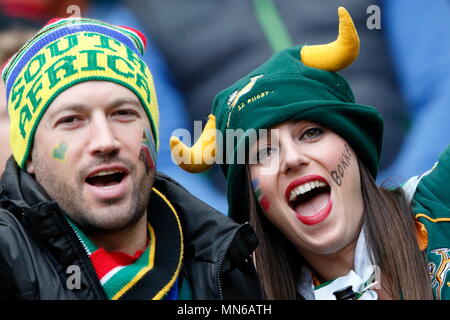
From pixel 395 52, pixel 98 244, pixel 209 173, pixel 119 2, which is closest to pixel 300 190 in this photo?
pixel 98 244

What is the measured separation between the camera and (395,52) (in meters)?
4.18

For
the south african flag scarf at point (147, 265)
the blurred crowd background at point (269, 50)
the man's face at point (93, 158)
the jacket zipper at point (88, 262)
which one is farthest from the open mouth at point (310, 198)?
the blurred crowd background at point (269, 50)

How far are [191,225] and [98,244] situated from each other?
0.38 m

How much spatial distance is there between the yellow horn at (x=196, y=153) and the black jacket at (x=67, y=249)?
157mm

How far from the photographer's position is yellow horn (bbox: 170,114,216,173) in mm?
2742

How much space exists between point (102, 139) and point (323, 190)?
98 cm

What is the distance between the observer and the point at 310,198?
2725 millimetres

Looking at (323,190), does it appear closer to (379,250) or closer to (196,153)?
(379,250)

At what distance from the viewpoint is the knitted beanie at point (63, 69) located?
Result: 2318 mm

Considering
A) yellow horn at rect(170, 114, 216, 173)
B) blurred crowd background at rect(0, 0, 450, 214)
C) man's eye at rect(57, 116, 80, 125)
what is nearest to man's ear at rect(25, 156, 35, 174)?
man's eye at rect(57, 116, 80, 125)

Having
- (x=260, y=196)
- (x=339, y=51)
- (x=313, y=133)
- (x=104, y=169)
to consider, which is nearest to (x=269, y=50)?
(x=339, y=51)

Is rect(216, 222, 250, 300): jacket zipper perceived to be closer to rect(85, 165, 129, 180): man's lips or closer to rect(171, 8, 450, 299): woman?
rect(171, 8, 450, 299): woman

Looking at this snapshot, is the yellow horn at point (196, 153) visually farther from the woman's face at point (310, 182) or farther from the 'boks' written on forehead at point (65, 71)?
the 'boks' written on forehead at point (65, 71)
